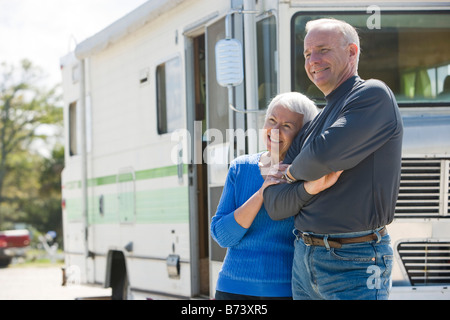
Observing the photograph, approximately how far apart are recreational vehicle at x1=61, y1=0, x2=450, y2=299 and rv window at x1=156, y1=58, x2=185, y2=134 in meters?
0.01

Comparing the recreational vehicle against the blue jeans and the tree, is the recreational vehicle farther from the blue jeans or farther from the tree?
the tree

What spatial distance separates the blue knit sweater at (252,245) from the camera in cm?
269

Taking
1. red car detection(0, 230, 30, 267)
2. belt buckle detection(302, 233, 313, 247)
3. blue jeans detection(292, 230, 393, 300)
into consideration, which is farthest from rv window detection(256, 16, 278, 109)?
red car detection(0, 230, 30, 267)

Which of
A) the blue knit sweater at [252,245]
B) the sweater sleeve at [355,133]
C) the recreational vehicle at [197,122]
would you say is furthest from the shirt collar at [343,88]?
the recreational vehicle at [197,122]

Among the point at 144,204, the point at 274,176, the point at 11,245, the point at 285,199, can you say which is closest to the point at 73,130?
the point at 144,204

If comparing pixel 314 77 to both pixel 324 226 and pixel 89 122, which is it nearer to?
pixel 324 226

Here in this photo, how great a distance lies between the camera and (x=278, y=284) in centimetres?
268

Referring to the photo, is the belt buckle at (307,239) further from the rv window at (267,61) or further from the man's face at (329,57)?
the rv window at (267,61)

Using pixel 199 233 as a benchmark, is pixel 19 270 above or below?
below

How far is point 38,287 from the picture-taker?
1128 centimetres

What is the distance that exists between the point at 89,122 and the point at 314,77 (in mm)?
4799

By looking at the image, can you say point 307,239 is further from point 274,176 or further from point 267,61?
point 267,61

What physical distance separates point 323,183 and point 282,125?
42 cm

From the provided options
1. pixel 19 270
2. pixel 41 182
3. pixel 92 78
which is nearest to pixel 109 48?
pixel 92 78
